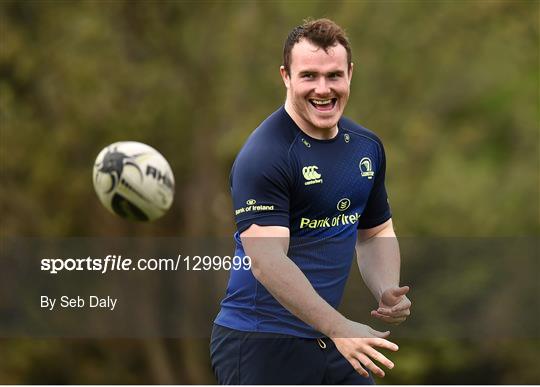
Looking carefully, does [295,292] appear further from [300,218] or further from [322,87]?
[322,87]

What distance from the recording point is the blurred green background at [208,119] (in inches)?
613

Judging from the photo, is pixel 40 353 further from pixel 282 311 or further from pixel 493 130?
pixel 282 311

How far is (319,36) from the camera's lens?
5223mm

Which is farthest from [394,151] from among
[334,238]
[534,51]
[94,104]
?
[334,238]

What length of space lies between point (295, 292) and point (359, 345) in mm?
364

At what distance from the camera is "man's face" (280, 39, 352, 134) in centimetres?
521

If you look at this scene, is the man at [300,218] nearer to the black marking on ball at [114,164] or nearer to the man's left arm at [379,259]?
the man's left arm at [379,259]

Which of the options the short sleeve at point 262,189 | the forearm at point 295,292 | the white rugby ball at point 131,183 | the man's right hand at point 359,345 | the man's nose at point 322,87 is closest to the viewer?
the man's right hand at point 359,345

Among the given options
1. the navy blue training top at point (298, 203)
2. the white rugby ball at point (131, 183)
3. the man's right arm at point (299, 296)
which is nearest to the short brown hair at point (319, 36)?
the navy blue training top at point (298, 203)

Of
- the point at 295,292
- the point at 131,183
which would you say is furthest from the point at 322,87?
the point at 131,183

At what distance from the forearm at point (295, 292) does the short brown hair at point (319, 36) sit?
0.93 metres

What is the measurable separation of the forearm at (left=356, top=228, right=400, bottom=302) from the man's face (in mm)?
722

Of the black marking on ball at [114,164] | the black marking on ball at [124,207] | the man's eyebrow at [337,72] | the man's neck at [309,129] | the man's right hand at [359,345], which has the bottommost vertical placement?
the man's right hand at [359,345]

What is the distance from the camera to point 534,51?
55.6 feet
